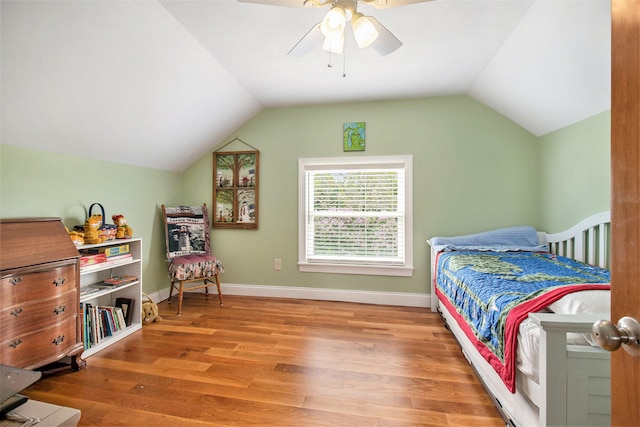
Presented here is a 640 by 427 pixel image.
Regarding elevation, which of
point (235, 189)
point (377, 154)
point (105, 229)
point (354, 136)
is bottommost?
point (105, 229)

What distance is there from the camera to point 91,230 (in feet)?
7.08

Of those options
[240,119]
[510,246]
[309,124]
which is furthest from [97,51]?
[510,246]

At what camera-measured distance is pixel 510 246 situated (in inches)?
106

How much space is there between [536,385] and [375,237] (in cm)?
214

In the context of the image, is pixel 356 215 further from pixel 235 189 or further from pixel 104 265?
pixel 104 265

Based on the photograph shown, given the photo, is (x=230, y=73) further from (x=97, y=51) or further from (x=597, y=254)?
(x=597, y=254)

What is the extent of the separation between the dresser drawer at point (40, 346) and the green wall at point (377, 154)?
2.96 ft

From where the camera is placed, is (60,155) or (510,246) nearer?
(60,155)

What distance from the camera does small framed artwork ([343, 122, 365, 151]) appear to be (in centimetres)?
312

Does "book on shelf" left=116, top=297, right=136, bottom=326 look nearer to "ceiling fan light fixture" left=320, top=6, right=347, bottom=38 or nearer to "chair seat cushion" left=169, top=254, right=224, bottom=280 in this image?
"chair seat cushion" left=169, top=254, right=224, bottom=280

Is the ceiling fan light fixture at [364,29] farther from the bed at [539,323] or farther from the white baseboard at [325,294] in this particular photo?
the white baseboard at [325,294]

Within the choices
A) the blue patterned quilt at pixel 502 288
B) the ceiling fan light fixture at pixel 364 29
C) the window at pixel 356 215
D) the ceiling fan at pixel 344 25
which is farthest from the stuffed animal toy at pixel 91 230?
the blue patterned quilt at pixel 502 288

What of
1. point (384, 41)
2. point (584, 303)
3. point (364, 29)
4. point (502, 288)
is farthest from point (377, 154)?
point (584, 303)

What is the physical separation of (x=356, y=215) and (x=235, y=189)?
156 centimetres
